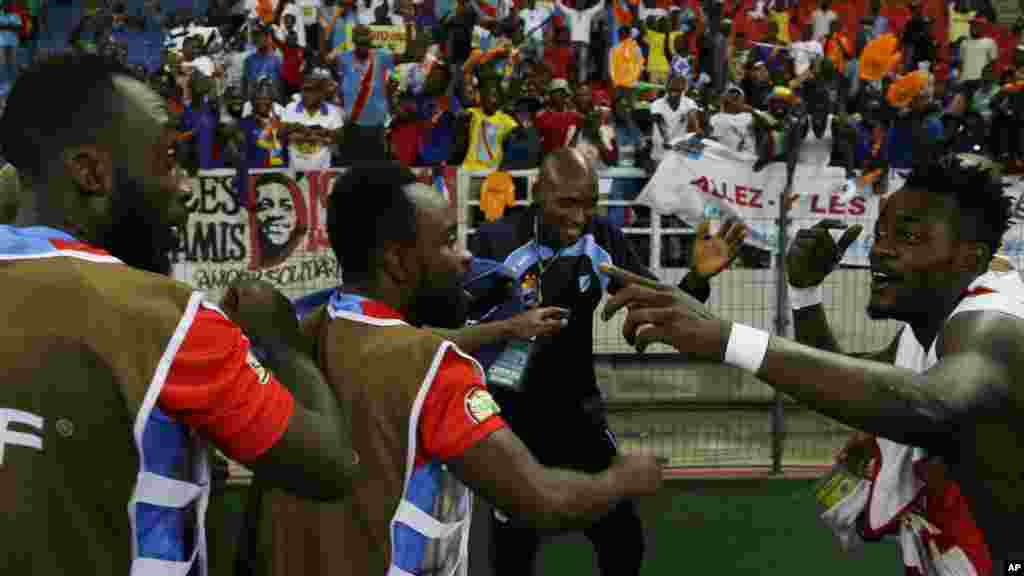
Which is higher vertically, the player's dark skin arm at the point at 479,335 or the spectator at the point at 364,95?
the spectator at the point at 364,95

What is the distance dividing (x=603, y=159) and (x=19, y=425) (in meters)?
10.2

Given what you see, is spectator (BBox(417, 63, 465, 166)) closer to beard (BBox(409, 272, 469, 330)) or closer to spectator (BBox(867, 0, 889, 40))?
beard (BBox(409, 272, 469, 330))

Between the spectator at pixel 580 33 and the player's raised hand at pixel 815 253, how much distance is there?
12.4m

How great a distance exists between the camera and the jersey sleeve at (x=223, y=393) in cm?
171

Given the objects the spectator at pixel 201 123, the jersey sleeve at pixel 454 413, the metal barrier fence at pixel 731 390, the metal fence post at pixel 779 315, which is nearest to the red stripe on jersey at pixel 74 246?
the jersey sleeve at pixel 454 413

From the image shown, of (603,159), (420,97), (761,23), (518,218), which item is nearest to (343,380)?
(518,218)

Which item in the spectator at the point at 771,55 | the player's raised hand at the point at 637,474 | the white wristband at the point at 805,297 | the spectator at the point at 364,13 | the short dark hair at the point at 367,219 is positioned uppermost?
the spectator at the point at 364,13

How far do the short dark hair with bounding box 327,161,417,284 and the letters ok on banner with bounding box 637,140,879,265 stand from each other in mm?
6378

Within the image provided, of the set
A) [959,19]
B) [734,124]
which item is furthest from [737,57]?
[959,19]

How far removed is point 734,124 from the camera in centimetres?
1168

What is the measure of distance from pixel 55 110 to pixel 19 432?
53 centimetres

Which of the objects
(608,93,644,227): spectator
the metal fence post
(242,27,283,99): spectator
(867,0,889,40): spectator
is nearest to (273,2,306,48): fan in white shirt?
(242,27,283,99): spectator

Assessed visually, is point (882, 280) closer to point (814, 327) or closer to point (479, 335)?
point (814, 327)

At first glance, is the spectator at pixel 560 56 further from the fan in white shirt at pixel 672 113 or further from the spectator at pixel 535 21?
the fan in white shirt at pixel 672 113
